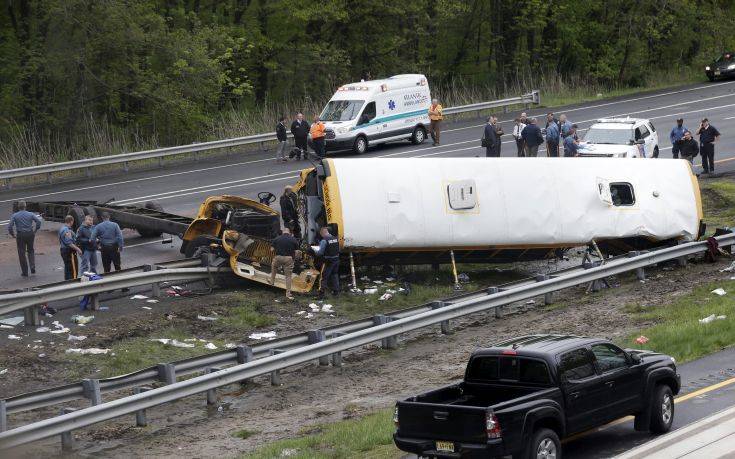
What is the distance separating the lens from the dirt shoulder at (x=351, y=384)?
1410cm

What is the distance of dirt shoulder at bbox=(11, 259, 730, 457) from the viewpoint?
46.3 ft

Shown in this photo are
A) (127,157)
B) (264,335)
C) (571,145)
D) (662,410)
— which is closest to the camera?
(662,410)

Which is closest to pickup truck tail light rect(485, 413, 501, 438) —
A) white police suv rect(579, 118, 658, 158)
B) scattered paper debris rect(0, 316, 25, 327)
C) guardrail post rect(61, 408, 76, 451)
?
guardrail post rect(61, 408, 76, 451)

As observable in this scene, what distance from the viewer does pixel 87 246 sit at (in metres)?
21.5

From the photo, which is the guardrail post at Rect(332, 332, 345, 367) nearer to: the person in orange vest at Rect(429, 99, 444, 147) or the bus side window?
the bus side window

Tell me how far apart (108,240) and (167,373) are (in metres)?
7.17

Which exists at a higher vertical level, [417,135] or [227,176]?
[417,135]

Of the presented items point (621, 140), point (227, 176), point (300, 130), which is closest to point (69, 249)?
point (227, 176)

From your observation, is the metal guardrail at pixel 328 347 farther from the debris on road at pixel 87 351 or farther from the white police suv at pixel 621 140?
the white police suv at pixel 621 140

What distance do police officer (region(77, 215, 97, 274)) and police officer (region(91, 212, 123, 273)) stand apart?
0.38 feet

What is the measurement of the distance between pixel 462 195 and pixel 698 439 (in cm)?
1109

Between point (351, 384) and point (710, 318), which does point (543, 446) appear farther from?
point (710, 318)

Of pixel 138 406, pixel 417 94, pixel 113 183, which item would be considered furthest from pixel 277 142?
pixel 138 406

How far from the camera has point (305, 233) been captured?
22.9 meters
